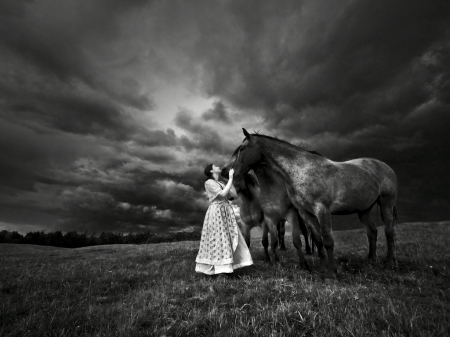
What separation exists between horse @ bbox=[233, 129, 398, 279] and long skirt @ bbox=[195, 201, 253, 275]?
45.8 inches

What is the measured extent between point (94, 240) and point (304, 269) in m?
85.8

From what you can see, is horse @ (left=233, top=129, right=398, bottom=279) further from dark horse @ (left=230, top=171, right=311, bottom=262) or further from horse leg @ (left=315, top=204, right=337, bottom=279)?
dark horse @ (left=230, top=171, right=311, bottom=262)

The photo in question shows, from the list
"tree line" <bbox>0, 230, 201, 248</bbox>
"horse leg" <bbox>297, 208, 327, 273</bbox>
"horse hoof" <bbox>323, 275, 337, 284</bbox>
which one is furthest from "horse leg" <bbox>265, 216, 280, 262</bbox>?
"tree line" <bbox>0, 230, 201, 248</bbox>

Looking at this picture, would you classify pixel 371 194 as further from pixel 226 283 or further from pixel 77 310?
pixel 77 310

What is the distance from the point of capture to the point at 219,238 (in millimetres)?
6328

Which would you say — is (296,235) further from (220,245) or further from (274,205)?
(220,245)

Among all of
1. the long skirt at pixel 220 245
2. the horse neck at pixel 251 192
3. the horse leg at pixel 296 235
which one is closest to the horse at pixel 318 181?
the horse leg at pixel 296 235

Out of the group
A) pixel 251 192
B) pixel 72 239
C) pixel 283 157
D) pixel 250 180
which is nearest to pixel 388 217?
pixel 283 157

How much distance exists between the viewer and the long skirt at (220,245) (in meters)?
6.07

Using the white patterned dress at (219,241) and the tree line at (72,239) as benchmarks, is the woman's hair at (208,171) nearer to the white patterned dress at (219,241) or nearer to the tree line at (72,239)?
the white patterned dress at (219,241)

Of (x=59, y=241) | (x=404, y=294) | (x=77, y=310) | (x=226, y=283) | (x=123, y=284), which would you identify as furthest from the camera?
(x=59, y=241)

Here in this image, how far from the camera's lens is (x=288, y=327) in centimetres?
274

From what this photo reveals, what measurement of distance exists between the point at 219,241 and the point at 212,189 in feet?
4.62

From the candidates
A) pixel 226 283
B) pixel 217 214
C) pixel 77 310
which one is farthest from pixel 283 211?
pixel 77 310
